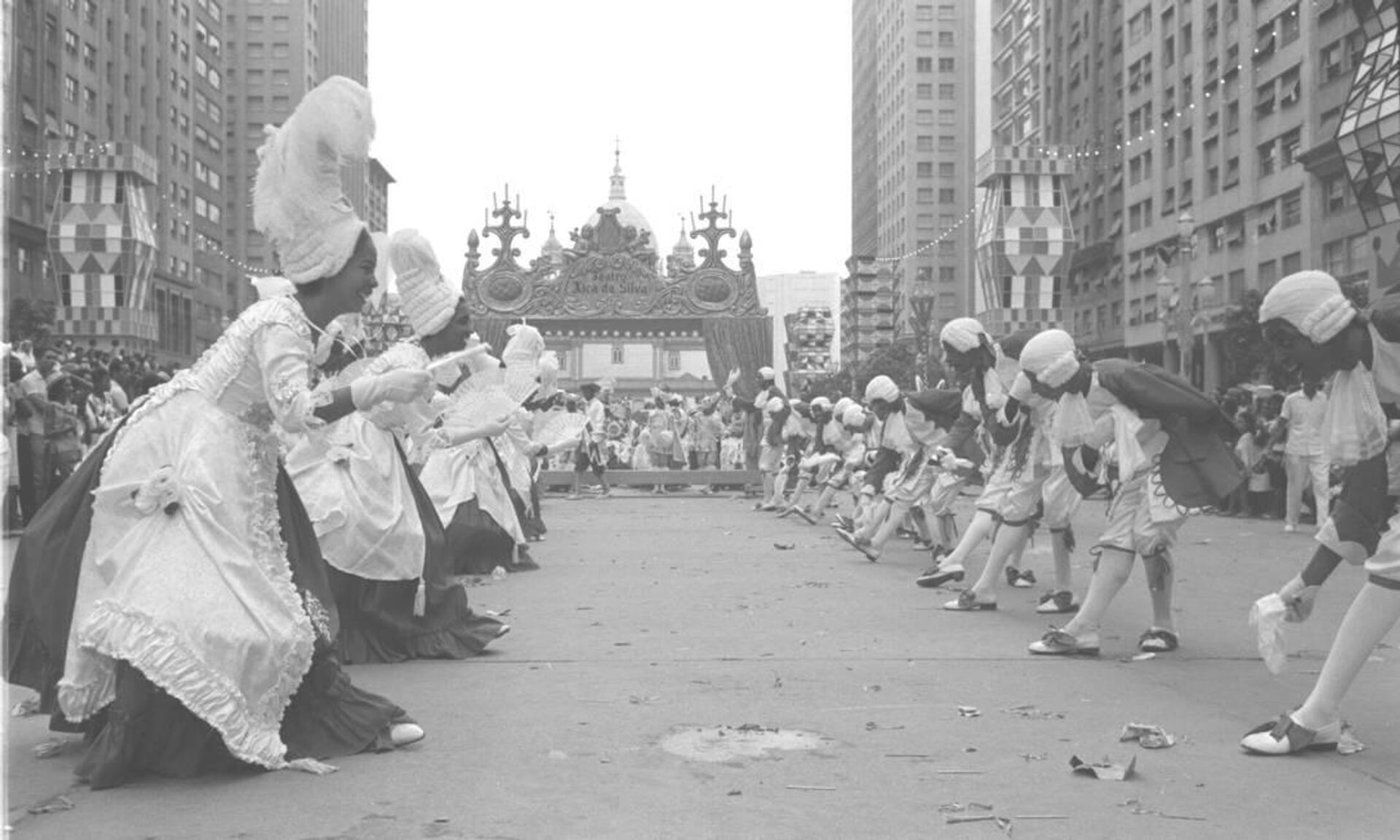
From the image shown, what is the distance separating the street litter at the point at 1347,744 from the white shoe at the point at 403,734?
10.9 ft

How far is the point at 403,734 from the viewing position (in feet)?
17.6

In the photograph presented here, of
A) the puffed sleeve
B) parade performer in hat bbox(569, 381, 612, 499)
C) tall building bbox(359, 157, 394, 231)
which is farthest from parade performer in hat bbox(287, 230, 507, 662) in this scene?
tall building bbox(359, 157, 394, 231)

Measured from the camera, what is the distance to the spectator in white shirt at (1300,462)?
50.4 ft

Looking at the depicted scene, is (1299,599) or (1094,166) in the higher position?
(1094,166)

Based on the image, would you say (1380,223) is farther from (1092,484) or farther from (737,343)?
(1092,484)

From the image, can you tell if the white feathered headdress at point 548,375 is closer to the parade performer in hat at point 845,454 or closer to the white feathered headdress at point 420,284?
the parade performer in hat at point 845,454

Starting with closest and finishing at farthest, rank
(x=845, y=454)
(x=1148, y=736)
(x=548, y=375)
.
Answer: (x=1148, y=736)
(x=548, y=375)
(x=845, y=454)

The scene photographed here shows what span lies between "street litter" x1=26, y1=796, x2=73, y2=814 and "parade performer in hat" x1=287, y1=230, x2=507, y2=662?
8.79 feet

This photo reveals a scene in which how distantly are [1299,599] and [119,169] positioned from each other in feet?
132

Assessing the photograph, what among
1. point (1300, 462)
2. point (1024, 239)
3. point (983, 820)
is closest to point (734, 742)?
point (983, 820)

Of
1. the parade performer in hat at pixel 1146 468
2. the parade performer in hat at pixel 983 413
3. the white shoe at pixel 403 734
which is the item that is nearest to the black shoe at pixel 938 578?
the parade performer in hat at pixel 983 413

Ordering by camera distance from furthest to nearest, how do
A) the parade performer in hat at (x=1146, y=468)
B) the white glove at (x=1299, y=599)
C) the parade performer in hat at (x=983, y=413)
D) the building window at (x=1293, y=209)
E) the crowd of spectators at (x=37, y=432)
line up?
the building window at (x=1293, y=209), the crowd of spectators at (x=37, y=432), the parade performer in hat at (x=983, y=413), the parade performer in hat at (x=1146, y=468), the white glove at (x=1299, y=599)

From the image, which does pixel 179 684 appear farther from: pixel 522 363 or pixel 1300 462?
pixel 1300 462

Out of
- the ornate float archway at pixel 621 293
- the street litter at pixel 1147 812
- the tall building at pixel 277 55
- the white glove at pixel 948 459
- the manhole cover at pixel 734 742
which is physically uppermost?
the tall building at pixel 277 55
